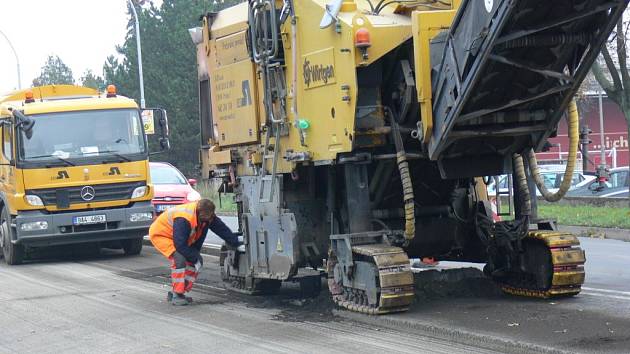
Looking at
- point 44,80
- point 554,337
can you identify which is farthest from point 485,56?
point 44,80

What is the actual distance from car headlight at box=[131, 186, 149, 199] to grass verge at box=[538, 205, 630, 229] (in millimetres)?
6907

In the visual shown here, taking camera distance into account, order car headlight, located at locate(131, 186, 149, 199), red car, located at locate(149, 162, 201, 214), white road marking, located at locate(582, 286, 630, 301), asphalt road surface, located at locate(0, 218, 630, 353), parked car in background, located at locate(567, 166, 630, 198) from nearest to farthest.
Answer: asphalt road surface, located at locate(0, 218, 630, 353), white road marking, located at locate(582, 286, 630, 301), car headlight, located at locate(131, 186, 149, 199), red car, located at locate(149, 162, 201, 214), parked car in background, located at locate(567, 166, 630, 198)

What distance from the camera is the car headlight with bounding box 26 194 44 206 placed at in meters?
15.9

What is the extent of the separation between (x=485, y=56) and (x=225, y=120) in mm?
4726

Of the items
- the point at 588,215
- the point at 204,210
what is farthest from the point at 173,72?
the point at 204,210

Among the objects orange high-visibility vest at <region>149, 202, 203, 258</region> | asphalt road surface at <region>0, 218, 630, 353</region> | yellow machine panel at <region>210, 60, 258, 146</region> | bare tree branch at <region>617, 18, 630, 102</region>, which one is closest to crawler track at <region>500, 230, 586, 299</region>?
asphalt road surface at <region>0, 218, 630, 353</region>

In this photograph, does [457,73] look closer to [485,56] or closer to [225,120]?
[485,56]

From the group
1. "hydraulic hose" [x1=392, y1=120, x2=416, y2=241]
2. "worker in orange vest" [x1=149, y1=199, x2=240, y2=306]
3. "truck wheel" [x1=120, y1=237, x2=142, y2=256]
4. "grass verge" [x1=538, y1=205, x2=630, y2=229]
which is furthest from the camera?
"grass verge" [x1=538, y1=205, x2=630, y2=229]

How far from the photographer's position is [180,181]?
21.0 metres

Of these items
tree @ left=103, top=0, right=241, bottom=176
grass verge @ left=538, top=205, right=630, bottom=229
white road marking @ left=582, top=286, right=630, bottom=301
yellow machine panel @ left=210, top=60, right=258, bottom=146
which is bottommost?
white road marking @ left=582, top=286, right=630, bottom=301

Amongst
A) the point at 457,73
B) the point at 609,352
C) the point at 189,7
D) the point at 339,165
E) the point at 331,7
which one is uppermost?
the point at 189,7

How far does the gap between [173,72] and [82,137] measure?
33.2 meters

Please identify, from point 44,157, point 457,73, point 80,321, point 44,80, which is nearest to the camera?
point 457,73

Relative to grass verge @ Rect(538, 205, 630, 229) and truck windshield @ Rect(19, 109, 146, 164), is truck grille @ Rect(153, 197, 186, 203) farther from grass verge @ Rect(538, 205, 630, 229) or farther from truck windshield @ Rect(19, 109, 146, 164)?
grass verge @ Rect(538, 205, 630, 229)
